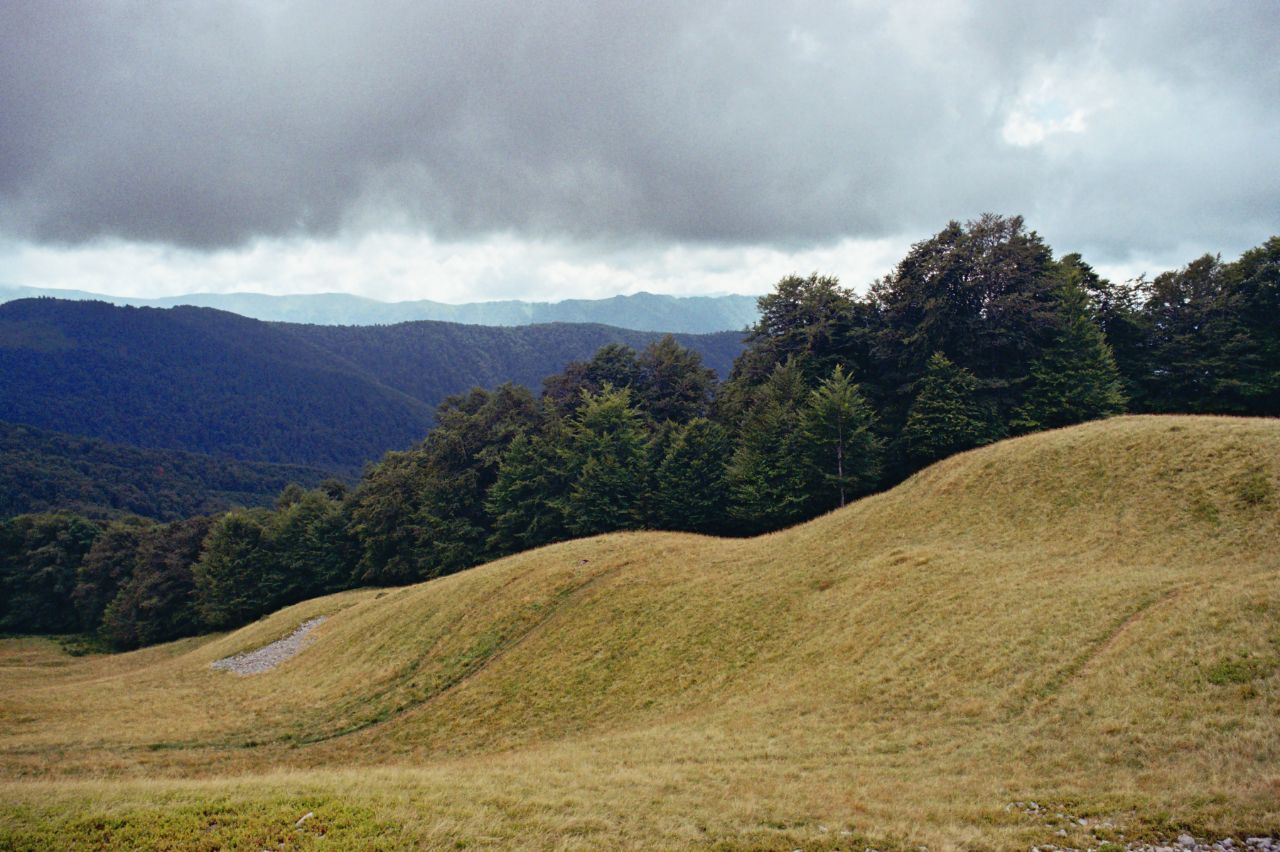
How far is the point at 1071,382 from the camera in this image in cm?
5466

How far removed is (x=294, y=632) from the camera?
49062 mm

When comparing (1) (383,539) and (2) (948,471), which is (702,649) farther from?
(1) (383,539)

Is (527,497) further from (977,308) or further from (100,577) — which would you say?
(100,577)

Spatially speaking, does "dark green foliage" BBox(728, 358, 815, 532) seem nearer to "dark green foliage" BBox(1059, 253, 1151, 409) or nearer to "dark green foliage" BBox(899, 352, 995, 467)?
"dark green foliage" BBox(899, 352, 995, 467)

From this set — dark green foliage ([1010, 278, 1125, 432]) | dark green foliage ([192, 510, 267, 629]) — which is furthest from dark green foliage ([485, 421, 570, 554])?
dark green foliage ([1010, 278, 1125, 432])

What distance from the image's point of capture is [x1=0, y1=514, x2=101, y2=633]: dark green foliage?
10231 centimetres

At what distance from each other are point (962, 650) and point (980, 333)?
147ft

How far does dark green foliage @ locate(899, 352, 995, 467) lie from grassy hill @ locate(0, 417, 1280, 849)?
13.8 m

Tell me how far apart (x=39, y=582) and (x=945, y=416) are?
138m

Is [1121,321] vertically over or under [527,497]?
over

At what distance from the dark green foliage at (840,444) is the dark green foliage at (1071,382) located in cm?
1344

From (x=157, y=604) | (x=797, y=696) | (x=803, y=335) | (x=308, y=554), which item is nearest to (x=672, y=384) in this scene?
(x=803, y=335)

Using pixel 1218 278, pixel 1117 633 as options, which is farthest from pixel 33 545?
pixel 1218 278

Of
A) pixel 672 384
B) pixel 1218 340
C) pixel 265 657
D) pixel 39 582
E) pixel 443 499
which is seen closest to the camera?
pixel 265 657
